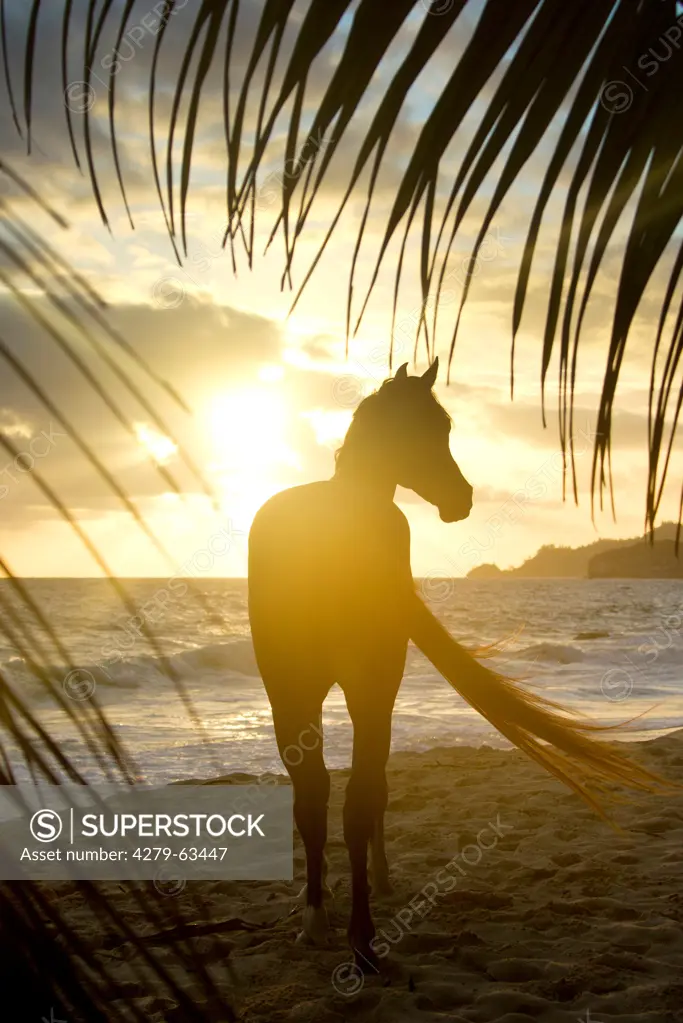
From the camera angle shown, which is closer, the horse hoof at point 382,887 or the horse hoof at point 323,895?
the horse hoof at point 323,895

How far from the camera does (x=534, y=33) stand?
639 mm

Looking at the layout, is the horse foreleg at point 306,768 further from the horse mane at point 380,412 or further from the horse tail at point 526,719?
the horse mane at point 380,412

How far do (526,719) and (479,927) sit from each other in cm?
106

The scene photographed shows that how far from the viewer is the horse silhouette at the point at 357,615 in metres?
3.03

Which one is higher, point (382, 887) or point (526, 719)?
point (526, 719)

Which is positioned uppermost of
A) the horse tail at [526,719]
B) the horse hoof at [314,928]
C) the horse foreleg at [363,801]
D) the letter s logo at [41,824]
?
the letter s logo at [41,824]

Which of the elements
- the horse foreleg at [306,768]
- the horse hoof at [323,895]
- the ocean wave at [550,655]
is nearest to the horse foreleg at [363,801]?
the horse foreleg at [306,768]

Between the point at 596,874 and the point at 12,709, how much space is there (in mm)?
4157

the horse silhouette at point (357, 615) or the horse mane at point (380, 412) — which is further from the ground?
the horse mane at point (380, 412)

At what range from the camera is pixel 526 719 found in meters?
2.93

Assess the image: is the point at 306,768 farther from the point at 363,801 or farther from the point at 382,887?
the point at 382,887

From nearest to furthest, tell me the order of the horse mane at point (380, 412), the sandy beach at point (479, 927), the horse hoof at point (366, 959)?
the sandy beach at point (479, 927), the horse hoof at point (366, 959), the horse mane at point (380, 412)

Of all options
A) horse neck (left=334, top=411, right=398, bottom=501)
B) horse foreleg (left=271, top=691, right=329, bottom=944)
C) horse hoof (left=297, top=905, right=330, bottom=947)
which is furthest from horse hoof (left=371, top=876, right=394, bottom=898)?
horse neck (left=334, top=411, right=398, bottom=501)

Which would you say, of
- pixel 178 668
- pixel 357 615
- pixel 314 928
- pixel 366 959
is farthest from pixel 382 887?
pixel 178 668
